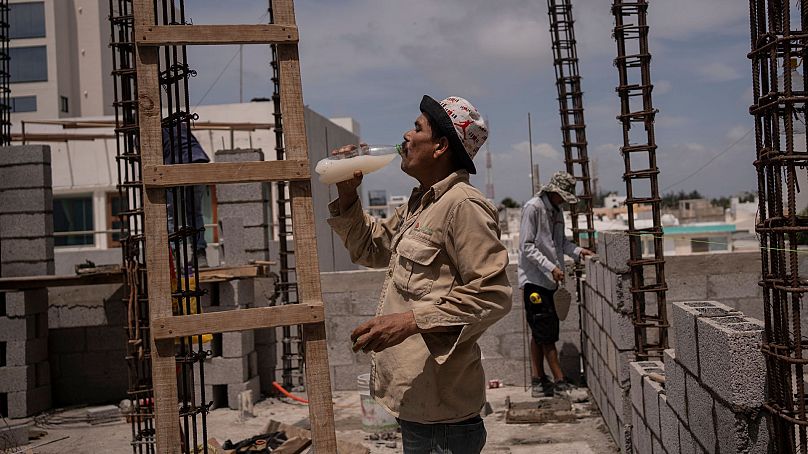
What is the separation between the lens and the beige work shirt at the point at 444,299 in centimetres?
250

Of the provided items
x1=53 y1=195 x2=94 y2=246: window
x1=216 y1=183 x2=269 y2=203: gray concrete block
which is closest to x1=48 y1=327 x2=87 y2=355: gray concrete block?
x1=216 y1=183 x2=269 y2=203: gray concrete block

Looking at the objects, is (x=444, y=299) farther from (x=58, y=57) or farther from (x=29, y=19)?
(x=29, y=19)

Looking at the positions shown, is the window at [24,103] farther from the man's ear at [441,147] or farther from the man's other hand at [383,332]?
the man's other hand at [383,332]

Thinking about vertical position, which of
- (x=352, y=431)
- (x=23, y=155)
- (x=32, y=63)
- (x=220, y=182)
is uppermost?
(x=32, y=63)

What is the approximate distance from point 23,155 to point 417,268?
7228 mm

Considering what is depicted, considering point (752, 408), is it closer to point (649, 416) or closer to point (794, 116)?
point (794, 116)

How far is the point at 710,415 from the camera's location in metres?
3.12

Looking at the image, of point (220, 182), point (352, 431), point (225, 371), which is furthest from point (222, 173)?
point (225, 371)

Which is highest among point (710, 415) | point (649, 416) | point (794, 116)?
point (794, 116)

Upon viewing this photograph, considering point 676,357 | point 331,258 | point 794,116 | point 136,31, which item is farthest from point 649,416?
point 331,258

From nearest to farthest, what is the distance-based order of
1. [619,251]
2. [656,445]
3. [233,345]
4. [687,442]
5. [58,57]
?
[687,442] < [656,445] < [619,251] < [233,345] < [58,57]

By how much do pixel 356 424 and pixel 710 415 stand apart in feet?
14.2

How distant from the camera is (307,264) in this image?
9.22 ft

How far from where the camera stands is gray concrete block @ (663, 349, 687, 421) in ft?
11.6
